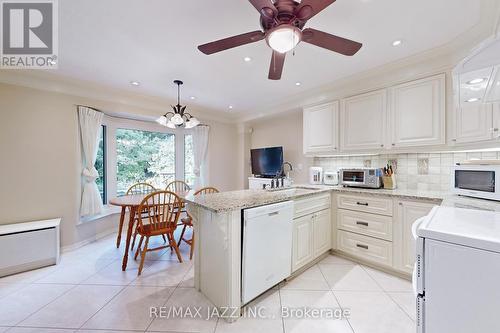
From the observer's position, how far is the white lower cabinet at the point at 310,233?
2156mm

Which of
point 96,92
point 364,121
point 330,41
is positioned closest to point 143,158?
point 96,92

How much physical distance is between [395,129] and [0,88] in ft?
16.0

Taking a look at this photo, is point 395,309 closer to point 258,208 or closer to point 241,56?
point 258,208

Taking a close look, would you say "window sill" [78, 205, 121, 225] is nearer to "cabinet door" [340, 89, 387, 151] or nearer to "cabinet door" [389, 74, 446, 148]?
"cabinet door" [340, 89, 387, 151]

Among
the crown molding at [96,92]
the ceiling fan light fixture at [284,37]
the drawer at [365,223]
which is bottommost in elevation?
the drawer at [365,223]

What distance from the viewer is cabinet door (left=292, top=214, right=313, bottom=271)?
214 centimetres

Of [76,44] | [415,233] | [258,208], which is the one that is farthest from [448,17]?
[76,44]

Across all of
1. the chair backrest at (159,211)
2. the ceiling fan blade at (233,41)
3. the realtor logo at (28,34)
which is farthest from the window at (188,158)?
the ceiling fan blade at (233,41)

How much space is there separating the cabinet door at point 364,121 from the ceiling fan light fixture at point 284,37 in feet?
6.16

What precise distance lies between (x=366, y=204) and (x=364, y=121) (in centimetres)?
112

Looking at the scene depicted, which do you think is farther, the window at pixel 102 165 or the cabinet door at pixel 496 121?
the window at pixel 102 165

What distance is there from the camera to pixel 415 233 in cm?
94

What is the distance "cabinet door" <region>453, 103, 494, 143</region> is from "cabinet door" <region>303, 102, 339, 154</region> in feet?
4.20

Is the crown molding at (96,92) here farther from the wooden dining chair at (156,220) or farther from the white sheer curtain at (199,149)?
the wooden dining chair at (156,220)
